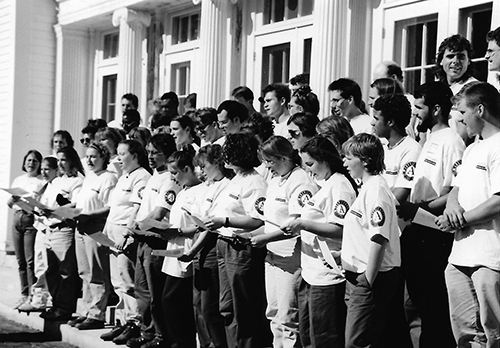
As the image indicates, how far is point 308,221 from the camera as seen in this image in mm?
4898

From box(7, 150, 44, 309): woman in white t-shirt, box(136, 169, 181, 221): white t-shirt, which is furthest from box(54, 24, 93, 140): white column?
box(136, 169, 181, 221): white t-shirt

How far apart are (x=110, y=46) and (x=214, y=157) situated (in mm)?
7322

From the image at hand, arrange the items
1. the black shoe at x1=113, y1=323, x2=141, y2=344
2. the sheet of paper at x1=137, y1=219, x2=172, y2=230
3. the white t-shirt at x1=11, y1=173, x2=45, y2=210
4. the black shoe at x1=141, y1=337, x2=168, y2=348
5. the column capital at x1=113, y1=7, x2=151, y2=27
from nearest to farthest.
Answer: the sheet of paper at x1=137, y1=219, x2=172, y2=230 < the black shoe at x1=141, y1=337, x2=168, y2=348 < the black shoe at x1=113, y1=323, x2=141, y2=344 < the white t-shirt at x1=11, y1=173, x2=45, y2=210 < the column capital at x1=113, y1=7, x2=151, y2=27

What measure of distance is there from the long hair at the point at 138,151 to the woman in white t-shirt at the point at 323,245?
265cm

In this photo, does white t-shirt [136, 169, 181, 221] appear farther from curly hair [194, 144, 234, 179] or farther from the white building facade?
the white building facade

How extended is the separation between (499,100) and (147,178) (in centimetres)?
387

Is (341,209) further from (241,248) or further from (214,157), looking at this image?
(214,157)

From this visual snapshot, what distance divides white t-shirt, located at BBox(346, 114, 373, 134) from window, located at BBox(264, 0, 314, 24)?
9.90 feet

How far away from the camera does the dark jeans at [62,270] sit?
27.4 ft

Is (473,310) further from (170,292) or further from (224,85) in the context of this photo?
(224,85)

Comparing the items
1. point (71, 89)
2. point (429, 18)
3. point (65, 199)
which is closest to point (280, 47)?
point (429, 18)

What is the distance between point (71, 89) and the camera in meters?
13.2

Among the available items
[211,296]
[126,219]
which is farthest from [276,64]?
[211,296]

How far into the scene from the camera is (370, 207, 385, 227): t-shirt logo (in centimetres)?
449
